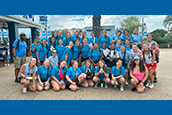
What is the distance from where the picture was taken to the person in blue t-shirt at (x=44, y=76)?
4.28 m

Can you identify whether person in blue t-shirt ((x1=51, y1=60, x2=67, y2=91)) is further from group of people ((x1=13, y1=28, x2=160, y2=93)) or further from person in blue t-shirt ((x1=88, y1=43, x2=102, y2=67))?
person in blue t-shirt ((x1=88, y1=43, x2=102, y2=67))

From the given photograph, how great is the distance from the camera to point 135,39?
5812mm

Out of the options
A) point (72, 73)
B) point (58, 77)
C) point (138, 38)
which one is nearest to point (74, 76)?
point (72, 73)

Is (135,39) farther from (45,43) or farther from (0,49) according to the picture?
(0,49)

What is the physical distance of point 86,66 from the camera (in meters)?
4.70

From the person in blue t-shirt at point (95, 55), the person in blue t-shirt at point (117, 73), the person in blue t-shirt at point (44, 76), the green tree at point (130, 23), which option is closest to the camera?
the person in blue t-shirt at point (44, 76)

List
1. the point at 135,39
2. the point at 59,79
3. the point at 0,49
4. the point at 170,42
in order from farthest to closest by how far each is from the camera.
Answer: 1. the point at 170,42
2. the point at 0,49
3. the point at 135,39
4. the point at 59,79

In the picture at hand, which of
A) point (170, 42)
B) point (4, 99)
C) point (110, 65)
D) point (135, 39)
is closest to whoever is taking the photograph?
point (4, 99)

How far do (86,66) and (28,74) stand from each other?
2.05m

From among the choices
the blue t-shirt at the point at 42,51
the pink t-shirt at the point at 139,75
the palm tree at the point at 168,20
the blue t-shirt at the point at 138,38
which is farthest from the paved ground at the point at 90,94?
the palm tree at the point at 168,20

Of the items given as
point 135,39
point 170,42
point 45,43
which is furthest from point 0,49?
point 170,42

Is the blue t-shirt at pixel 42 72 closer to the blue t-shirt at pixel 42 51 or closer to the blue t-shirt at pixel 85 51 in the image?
the blue t-shirt at pixel 42 51

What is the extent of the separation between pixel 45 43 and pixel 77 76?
207 cm

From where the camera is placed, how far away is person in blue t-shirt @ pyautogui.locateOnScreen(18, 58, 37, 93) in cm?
417
